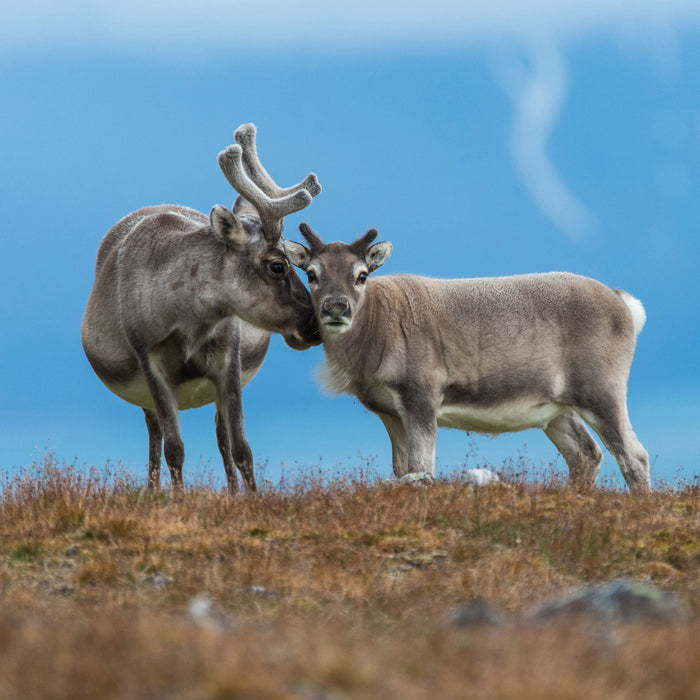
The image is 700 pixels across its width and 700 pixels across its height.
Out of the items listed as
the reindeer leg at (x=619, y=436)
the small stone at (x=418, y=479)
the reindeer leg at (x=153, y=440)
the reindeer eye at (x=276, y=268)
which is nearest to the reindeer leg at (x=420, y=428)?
the small stone at (x=418, y=479)

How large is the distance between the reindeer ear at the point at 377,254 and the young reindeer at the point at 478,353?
0.02 m

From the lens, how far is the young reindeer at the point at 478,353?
1312 centimetres

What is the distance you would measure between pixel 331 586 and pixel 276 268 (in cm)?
556

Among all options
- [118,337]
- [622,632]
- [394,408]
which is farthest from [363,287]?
[622,632]

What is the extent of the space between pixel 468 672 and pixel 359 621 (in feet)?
9.50

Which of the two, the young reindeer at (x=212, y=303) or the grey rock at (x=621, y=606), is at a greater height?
the young reindeer at (x=212, y=303)

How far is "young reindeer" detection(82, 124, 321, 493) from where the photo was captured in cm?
1298

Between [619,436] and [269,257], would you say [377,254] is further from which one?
[619,436]

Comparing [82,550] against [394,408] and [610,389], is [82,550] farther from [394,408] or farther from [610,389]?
[610,389]

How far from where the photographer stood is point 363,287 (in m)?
13.2

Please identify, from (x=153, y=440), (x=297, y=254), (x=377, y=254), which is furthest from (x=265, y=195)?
(x=153, y=440)

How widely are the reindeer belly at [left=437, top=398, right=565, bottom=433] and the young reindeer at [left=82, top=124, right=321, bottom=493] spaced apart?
2347 millimetres

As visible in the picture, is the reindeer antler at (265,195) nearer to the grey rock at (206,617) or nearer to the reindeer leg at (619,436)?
the reindeer leg at (619,436)

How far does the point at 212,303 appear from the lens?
13.1m
